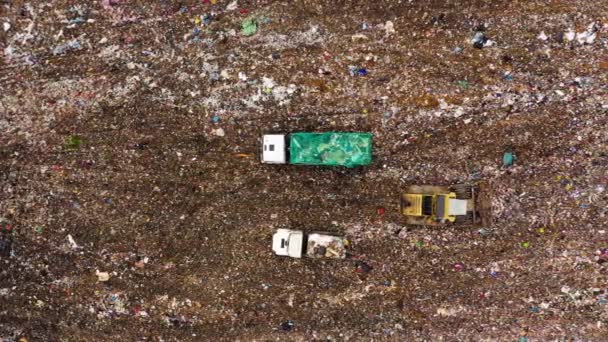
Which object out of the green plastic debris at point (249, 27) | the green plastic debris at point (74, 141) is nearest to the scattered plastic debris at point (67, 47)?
the green plastic debris at point (74, 141)

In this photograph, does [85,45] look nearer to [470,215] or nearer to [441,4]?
[441,4]

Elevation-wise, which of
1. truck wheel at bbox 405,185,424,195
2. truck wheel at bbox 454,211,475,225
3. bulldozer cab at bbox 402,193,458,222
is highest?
truck wheel at bbox 405,185,424,195

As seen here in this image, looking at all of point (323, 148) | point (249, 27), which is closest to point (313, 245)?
point (323, 148)

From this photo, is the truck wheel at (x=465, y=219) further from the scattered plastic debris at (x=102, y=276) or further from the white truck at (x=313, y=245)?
the scattered plastic debris at (x=102, y=276)

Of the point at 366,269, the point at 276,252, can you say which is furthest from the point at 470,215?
the point at 276,252

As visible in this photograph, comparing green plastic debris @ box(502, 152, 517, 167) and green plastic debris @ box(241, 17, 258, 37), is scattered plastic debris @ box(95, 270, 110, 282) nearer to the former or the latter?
green plastic debris @ box(241, 17, 258, 37)

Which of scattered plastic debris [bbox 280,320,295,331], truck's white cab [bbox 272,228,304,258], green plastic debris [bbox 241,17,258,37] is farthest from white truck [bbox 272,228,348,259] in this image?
green plastic debris [bbox 241,17,258,37]

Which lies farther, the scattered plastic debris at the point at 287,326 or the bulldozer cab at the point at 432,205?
the scattered plastic debris at the point at 287,326
